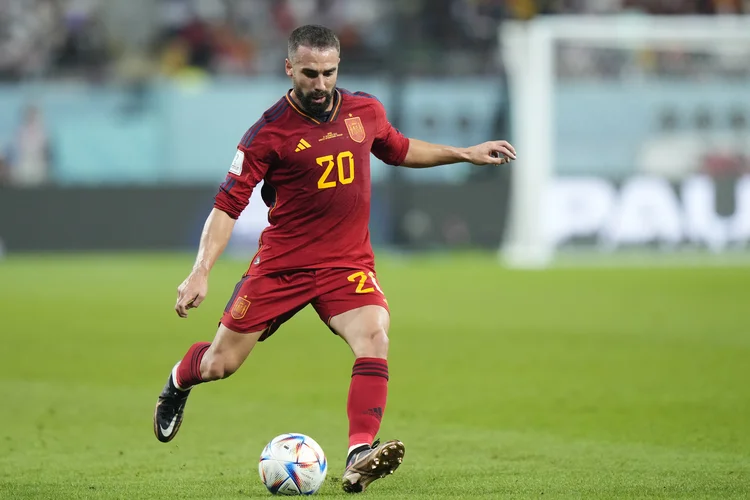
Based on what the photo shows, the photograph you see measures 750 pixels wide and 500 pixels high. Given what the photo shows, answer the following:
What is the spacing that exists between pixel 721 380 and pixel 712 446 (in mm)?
2594

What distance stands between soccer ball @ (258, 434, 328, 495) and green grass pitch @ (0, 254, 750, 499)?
0.11m

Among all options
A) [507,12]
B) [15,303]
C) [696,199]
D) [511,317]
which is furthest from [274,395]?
[507,12]

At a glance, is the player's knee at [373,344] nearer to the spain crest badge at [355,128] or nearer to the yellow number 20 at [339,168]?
the yellow number 20 at [339,168]

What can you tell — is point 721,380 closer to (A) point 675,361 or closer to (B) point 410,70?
(A) point 675,361

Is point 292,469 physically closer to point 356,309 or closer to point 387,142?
point 356,309

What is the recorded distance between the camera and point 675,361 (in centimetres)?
1038

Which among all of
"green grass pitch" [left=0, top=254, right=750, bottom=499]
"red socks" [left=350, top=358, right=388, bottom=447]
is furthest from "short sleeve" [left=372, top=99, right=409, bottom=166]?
"green grass pitch" [left=0, top=254, right=750, bottom=499]

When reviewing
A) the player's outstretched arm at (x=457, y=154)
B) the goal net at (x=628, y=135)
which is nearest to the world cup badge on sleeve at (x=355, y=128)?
the player's outstretched arm at (x=457, y=154)

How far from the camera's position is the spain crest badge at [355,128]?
6.07m

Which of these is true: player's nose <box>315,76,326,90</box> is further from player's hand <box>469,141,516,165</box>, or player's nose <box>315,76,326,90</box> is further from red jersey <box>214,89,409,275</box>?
player's hand <box>469,141,516,165</box>

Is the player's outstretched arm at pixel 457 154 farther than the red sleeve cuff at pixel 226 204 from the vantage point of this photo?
Yes

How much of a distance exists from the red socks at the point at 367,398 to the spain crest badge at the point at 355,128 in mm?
1084

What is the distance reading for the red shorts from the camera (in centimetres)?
605

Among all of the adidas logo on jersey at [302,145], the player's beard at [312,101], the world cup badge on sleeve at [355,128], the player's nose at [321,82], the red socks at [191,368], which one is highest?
the player's nose at [321,82]
